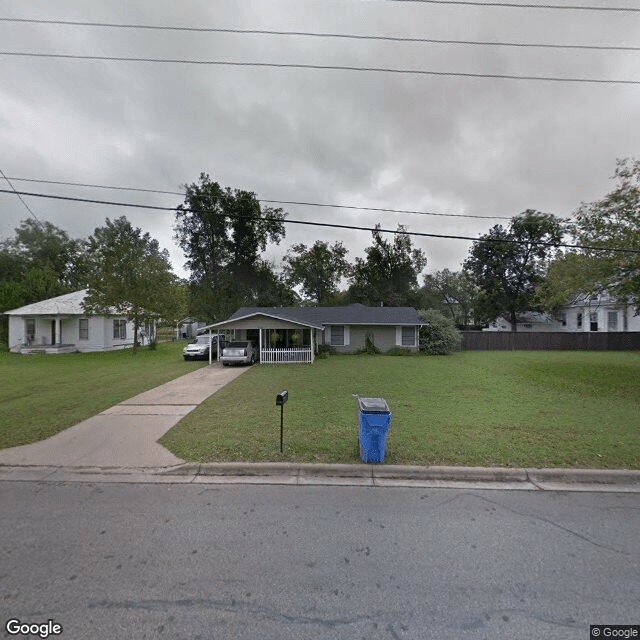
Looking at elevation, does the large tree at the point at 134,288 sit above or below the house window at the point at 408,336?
above

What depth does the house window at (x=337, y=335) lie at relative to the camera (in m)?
23.2

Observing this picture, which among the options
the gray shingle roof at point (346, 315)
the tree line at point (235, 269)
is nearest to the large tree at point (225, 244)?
the tree line at point (235, 269)

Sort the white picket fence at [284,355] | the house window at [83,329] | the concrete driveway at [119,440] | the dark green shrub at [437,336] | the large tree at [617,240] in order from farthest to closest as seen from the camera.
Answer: the house window at [83,329] → the dark green shrub at [437,336] → the white picket fence at [284,355] → the large tree at [617,240] → the concrete driveway at [119,440]

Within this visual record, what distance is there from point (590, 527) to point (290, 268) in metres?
42.2

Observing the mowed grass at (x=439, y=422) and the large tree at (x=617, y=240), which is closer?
the mowed grass at (x=439, y=422)

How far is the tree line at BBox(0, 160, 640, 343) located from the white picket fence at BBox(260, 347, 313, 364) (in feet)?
36.7

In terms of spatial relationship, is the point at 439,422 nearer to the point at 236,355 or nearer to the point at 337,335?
the point at 236,355

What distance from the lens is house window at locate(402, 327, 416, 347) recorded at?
23.1 m

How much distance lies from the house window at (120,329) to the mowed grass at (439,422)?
20391mm

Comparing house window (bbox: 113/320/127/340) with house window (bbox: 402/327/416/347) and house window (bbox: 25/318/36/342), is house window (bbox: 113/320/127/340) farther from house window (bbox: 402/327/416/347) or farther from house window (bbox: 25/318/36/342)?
house window (bbox: 402/327/416/347)

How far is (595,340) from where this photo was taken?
1027 inches

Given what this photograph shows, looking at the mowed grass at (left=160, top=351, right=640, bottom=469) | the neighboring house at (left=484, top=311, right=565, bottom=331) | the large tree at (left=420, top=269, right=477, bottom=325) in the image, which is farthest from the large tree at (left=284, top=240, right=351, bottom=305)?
the mowed grass at (left=160, top=351, right=640, bottom=469)

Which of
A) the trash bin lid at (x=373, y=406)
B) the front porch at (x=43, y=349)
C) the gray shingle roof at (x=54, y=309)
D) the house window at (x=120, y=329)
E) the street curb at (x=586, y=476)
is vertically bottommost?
the street curb at (x=586, y=476)

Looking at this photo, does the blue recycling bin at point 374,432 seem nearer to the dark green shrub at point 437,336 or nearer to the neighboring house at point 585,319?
the dark green shrub at point 437,336
